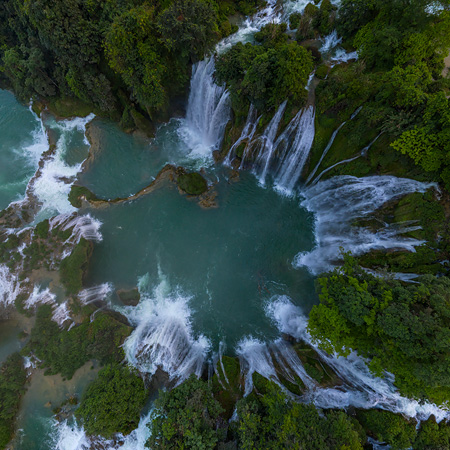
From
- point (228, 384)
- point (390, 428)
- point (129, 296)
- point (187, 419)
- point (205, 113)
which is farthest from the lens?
point (205, 113)

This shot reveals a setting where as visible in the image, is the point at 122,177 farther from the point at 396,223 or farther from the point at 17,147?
the point at 396,223

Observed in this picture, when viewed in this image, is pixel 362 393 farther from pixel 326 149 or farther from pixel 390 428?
pixel 326 149

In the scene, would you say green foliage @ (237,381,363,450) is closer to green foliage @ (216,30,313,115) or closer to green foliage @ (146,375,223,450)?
green foliage @ (146,375,223,450)

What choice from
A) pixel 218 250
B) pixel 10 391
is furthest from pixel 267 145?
pixel 10 391

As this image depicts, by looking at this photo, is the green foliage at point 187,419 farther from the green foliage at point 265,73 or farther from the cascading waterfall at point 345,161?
the green foliage at point 265,73

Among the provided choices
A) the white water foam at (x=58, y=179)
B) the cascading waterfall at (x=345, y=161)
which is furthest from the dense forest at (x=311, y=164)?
the white water foam at (x=58, y=179)

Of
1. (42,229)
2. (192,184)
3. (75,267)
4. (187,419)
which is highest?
(192,184)

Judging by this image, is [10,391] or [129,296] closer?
[10,391]

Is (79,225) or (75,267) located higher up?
(79,225)
